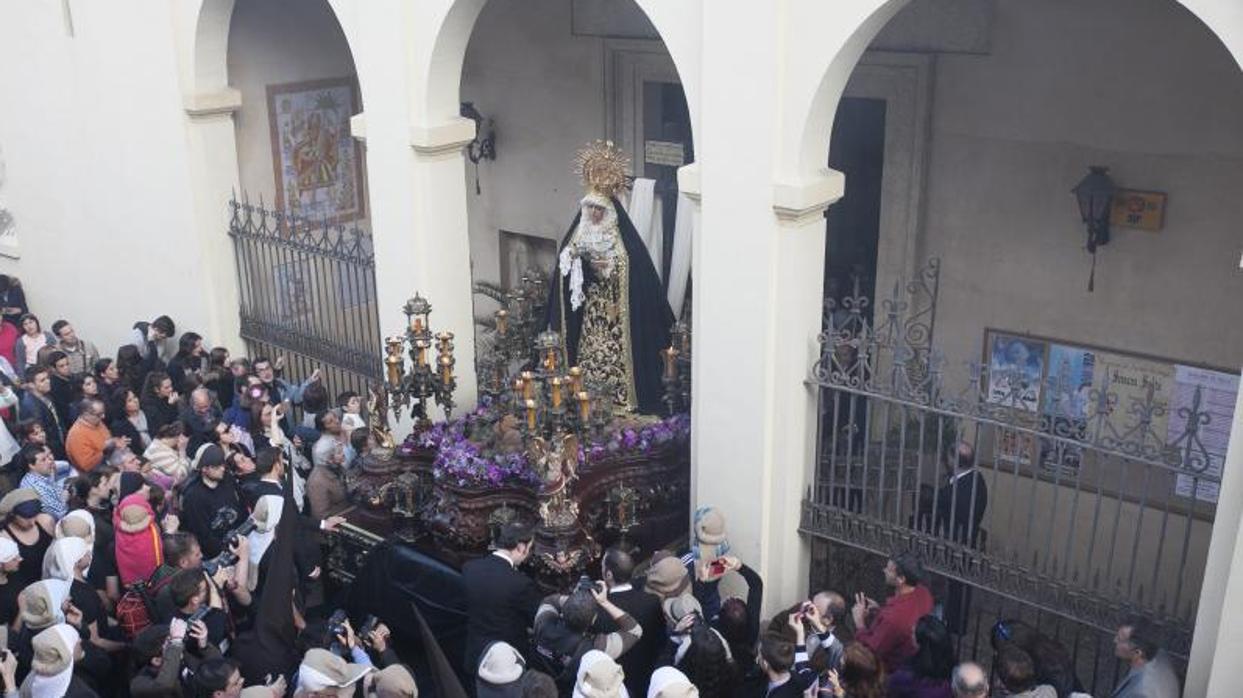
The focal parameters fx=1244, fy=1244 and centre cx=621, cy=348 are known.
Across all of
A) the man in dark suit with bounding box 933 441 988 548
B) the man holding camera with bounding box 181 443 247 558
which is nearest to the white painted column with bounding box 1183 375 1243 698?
the man in dark suit with bounding box 933 441 988 548

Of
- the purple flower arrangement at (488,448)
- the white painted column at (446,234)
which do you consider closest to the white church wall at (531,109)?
the white painted column at (446,234)

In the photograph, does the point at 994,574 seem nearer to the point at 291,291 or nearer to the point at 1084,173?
the point at 1084,173

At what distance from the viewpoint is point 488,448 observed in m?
7.43

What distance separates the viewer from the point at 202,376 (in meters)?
9.35

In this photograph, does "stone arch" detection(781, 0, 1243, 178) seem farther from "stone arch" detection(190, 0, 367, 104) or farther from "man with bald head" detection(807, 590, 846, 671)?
"stone arch" detection(190, 0, 367, 104)

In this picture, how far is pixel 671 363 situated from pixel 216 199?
441cm

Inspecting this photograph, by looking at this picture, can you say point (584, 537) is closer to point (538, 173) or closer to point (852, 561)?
point (852, 561)

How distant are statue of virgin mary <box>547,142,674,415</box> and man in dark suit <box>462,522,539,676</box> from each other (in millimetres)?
2078

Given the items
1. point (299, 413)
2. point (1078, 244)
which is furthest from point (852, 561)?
point (299, 413)

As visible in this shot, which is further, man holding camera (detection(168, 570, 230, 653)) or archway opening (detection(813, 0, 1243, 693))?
archway opening (detection(813, 0, 1243, 693))

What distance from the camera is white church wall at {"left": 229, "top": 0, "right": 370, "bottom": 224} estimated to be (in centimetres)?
1037

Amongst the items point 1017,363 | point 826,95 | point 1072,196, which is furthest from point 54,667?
point 1072,196

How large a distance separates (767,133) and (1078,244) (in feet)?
8.46

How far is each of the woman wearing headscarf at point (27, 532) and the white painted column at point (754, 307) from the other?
3.55 meters
